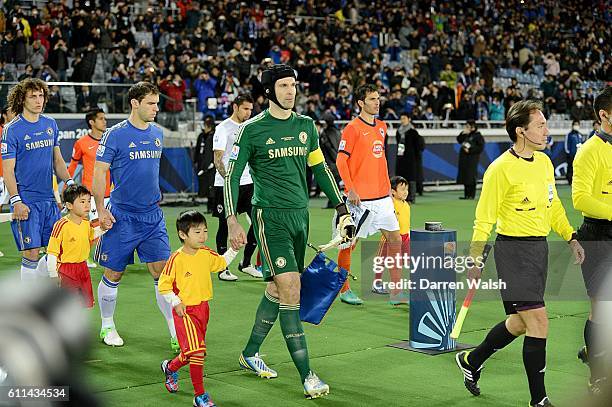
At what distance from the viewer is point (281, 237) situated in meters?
6.20

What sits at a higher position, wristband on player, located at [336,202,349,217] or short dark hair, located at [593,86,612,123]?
short dark hair, located at [593,86,612,123]

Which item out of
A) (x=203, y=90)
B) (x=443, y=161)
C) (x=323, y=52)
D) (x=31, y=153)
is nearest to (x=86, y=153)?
(x=31, y=153)

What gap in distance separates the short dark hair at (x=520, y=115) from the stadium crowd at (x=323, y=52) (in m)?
13.8

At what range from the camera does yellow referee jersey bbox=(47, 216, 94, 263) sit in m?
7.45

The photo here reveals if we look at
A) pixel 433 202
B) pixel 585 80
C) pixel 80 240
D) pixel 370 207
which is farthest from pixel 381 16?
pixel 80 240

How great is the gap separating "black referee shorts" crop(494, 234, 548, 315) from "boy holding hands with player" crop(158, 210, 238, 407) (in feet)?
5.90

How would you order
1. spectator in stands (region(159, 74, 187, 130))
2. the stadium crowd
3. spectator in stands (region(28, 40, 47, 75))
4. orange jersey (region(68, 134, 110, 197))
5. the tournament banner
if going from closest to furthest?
1. orange jersey (region(68, 134, 110, 197))
2. spectator in stands (region(159, 74, 187, 130))
3. spectator in stands (region(28, 40, 47, 75))
4. the stadium crowd
5. the tournament banner

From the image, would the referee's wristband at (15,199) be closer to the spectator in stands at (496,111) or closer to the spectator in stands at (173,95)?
the spectator in stands at (173,95)

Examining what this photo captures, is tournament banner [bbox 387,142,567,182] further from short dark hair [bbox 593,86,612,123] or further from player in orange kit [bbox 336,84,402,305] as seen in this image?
short dark hair [bbox 593,86,612,123]

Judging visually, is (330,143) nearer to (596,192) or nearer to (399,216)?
(399,216)

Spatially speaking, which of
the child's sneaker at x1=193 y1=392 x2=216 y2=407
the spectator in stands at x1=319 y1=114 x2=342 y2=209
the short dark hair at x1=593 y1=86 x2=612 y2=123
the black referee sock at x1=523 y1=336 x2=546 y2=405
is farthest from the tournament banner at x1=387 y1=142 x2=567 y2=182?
the child's sneaker at x1=193 y1=392 x2=216 y2=407

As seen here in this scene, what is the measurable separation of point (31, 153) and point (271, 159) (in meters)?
3.09

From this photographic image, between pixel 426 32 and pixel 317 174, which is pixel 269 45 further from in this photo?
pixel 317 174

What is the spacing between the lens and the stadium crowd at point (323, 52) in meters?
22.5
